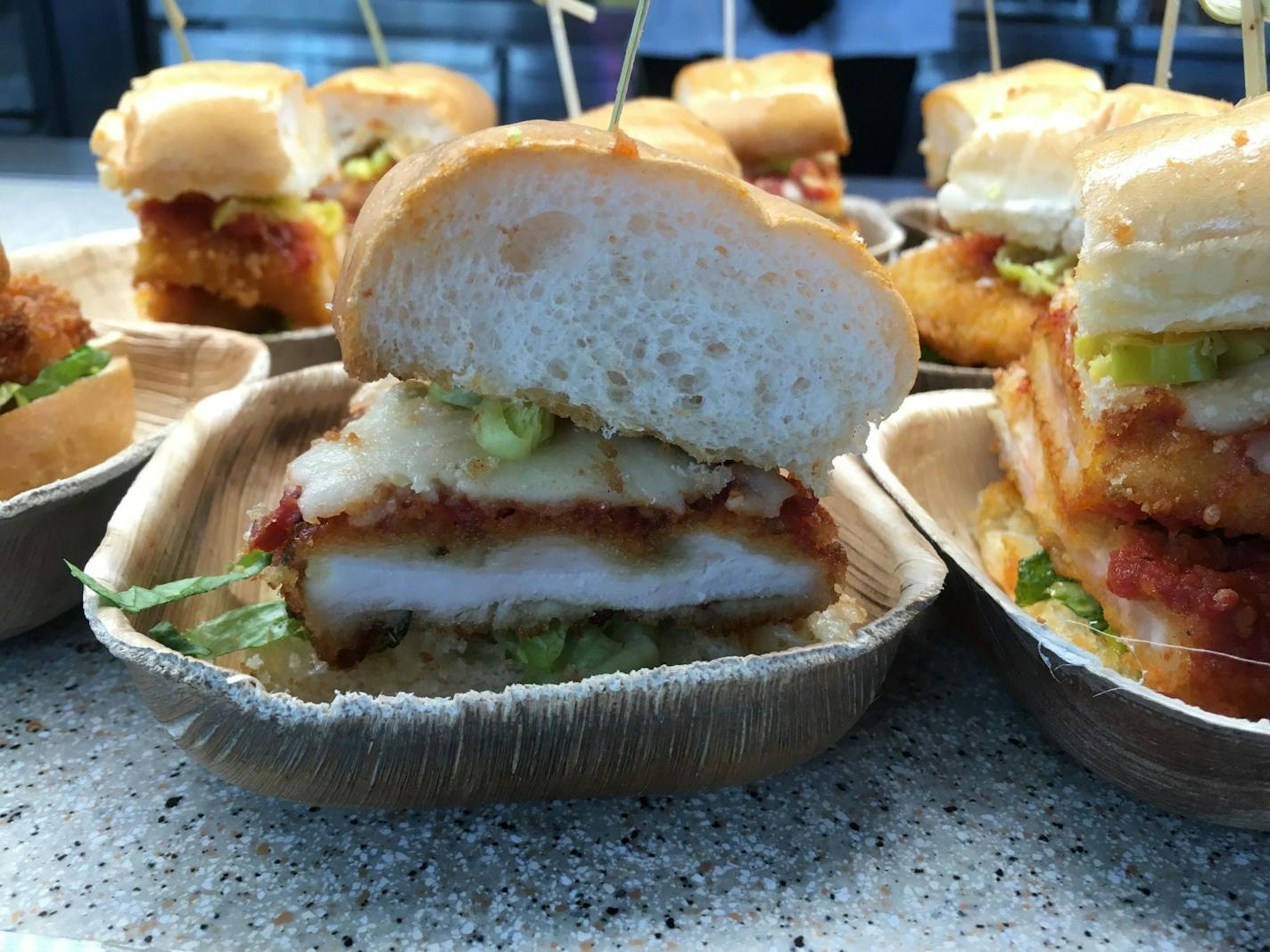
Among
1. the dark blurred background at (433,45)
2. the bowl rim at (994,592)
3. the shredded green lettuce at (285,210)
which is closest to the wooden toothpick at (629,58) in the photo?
the bowl rim at (994,592)

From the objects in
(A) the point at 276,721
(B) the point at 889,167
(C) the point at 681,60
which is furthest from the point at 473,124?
(A) the point at 276,721

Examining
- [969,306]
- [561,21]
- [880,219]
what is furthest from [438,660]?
[880,219]

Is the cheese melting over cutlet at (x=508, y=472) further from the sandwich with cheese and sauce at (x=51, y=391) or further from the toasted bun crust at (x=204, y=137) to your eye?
the toasted bun crust at (x=204, y=137)

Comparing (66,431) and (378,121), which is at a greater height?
(378,121)

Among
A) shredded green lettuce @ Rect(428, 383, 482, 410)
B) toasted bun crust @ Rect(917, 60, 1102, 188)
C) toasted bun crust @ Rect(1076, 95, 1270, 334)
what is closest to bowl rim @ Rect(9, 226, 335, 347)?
shredded green lettuce @ Rect(428, 383, 482, 410)

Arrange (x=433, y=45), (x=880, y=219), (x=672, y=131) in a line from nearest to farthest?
(x=672, y=131) < (x=880, y=219) < (x=433, y=45)

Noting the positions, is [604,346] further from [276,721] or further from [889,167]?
[889,167]

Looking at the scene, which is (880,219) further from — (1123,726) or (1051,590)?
(1123,726)
